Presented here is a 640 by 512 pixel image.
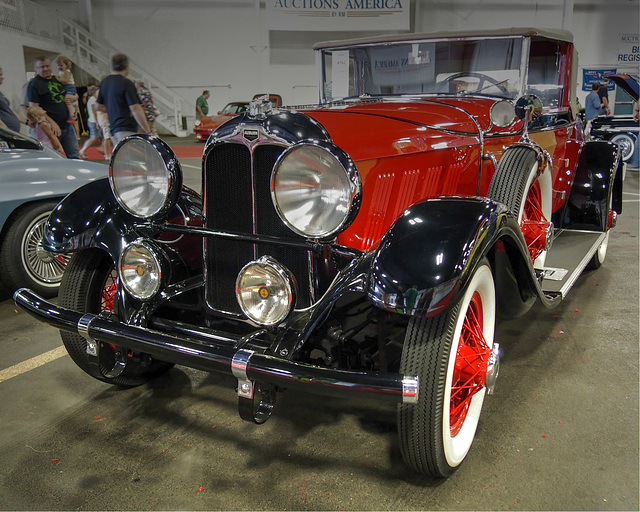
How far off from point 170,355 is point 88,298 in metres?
0.74

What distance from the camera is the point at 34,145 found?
3982 mm

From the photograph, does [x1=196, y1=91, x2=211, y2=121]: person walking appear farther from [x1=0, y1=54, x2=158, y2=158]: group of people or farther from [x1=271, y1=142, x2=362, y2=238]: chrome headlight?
[x1=271, y1=142, x2=362, y2=238]: chrome headlight

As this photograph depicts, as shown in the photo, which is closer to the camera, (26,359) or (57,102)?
(26,359)

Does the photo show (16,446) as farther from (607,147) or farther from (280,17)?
(280,17)

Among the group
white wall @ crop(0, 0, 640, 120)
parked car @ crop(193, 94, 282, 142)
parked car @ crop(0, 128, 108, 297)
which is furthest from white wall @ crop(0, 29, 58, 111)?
parked car @ crop(0, 128, 108, 297)

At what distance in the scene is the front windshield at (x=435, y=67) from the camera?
2.92 meters

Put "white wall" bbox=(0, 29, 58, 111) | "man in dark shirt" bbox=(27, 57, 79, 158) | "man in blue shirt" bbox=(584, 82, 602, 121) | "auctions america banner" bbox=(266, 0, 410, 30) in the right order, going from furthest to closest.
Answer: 1. "auctions america banner" bbox=(266, 0, 410, 30)
2. "white wall" bbox=(0, 29, 58, 111)
3. "man in blue shirt" bbox=(584, 82, 602, 121)
4. "man in dark shirt" bbox=(27, 57, 79, 158)

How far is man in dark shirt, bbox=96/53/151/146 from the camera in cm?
480

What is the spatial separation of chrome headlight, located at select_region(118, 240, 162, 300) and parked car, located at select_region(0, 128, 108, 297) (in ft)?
4.97

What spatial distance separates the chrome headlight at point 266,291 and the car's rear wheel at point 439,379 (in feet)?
1.32

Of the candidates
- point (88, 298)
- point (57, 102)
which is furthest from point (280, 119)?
point (57, 102)

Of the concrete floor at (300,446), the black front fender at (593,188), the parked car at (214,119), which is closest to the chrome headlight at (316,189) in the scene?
the concrete floor at (300,446)

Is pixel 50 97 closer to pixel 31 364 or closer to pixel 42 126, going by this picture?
pixel 42 126

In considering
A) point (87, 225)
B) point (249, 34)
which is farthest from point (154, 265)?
point (249, 34)
